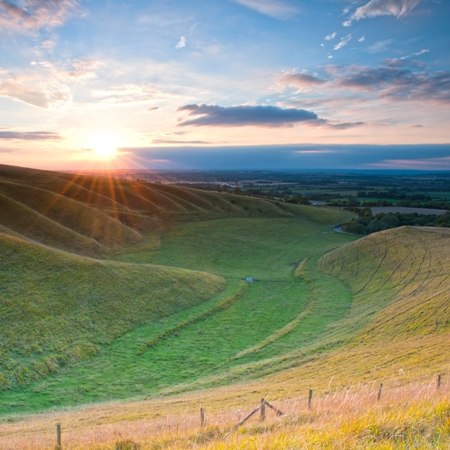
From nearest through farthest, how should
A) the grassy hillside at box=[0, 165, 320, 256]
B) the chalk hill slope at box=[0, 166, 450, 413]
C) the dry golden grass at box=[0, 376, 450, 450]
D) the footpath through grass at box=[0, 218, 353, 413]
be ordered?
the dry golden grass at box=[0, 376, 450, 450] → the chalk hill slope at box=[0, 166, 450, 413] → the footpath through grass at box=[0, 218, 353, 413] → the grassy hillside at box=[0, 165, 320, 256]

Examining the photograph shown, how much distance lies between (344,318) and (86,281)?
3005 centimetres

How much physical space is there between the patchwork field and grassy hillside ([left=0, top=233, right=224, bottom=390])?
173mm

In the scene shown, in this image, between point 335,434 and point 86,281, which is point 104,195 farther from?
point 335,434

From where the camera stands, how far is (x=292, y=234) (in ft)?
349

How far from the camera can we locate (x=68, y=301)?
42062mm

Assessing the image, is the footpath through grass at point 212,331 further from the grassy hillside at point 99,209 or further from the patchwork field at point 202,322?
the grassy hillside at point 99,209

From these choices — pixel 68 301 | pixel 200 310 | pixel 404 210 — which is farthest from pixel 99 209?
pixel 404 210

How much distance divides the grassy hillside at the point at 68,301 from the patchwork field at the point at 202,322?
0.17 meters

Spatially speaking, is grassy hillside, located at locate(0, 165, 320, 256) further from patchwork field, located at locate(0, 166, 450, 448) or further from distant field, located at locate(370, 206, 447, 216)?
distant field, located at locate(370, 206, 447, 216)

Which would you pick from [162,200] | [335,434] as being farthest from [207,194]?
[335,434]

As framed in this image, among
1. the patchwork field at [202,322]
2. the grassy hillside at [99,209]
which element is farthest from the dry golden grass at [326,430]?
the grassy hillside at [99,209]

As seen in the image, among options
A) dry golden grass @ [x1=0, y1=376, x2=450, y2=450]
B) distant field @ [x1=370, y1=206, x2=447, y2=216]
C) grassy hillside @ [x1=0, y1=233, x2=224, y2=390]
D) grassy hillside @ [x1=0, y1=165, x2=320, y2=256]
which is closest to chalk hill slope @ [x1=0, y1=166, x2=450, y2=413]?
grassy hillside @ [x1=0, y1=233, x2=224, y2=390]

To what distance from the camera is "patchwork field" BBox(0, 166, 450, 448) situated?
2278 centimetres

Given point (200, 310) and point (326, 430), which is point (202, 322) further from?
point (326, 430)
